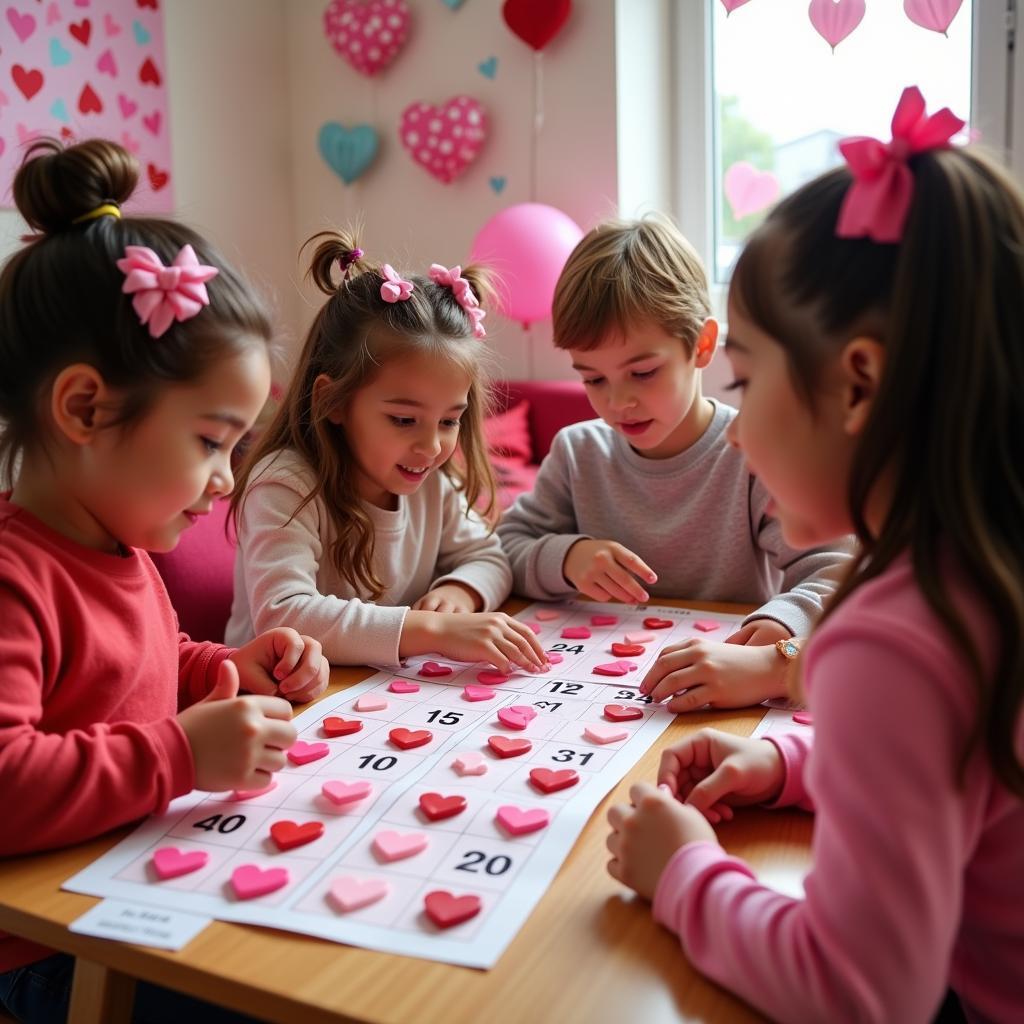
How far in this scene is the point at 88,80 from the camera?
2547mm

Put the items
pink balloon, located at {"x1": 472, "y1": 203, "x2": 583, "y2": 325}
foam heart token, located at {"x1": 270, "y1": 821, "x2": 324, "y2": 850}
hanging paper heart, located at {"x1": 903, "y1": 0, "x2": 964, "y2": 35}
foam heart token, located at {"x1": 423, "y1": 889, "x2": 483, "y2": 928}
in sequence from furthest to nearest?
1. pink balloon, located at {"x1": 472, "y1": 203, "x2": 583, "y2": 325}
2. hanging paper heart, located at {"x1": 903, "y1": 0, "x2": 964, "y2": 35}
3. foam heart token, located at {"x1": 270, "y1": 821, "x2": 324, "y2": 850}
4. foam heart token, located at {"x1": 423, "y1": 889, "x2": 483, "y2": 928}

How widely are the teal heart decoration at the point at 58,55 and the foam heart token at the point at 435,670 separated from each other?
80.8 inches

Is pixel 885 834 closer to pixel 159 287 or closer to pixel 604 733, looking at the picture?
pixel 604 733

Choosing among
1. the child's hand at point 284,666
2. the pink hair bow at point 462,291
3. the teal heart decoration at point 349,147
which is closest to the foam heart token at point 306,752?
the child's hand at point 284,666

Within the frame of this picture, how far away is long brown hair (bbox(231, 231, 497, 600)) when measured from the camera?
139 cm

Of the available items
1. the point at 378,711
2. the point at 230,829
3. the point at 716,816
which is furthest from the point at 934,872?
the point at 378,711

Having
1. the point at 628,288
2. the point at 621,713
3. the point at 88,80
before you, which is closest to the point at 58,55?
the point at 88,80

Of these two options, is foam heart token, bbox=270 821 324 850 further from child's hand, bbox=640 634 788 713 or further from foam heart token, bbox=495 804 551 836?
child's hand, bbox=640 634 788 713

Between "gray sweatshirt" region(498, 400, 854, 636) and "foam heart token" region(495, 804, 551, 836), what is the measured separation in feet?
2.23

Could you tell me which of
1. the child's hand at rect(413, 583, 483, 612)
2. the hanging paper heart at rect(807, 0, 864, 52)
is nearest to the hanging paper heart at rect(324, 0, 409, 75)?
the hanging paper heart at rect(807, 0, 864, 52)

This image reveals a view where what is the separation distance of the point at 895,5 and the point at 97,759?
8.59 feet

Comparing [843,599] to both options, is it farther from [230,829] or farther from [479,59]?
[479,59]

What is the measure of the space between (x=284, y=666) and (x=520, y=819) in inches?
15.4

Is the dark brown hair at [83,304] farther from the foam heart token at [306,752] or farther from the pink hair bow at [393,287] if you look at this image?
the pink hair bow at [393,287]
